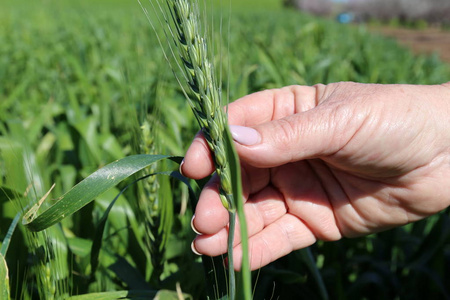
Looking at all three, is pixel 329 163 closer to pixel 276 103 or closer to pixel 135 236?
pixel 276 103

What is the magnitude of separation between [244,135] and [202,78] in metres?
0.20

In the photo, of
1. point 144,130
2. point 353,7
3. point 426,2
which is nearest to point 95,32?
point 144,130

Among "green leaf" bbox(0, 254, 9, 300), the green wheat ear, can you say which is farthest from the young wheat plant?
Answer: "green leaf" bbox(0, 254, 9, 300)

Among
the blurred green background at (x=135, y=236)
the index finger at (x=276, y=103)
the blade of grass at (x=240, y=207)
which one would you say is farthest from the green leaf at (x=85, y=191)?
the index finger at (x=276, y=103)

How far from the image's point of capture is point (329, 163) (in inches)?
39.4

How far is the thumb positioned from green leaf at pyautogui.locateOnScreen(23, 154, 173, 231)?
16 centimetres

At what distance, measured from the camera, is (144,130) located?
901 mm

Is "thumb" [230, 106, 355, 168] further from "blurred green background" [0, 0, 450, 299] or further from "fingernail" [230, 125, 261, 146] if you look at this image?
"blurred green background" [0, 0, 450, 299]

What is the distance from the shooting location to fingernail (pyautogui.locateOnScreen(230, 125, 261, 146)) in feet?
2.37

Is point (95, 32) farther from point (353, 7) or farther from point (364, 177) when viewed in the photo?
point (353, 7)

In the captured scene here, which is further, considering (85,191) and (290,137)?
(290,137)

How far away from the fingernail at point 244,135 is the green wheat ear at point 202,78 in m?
0.15

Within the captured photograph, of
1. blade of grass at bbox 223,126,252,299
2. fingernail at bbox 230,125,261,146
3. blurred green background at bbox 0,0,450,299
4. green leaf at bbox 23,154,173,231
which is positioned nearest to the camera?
blade of grass at bbox 223,126,252,299

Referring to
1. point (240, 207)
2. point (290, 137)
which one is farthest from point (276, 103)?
point (240, 207)
